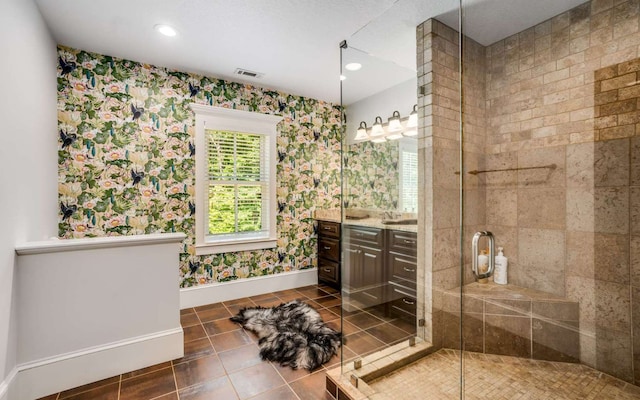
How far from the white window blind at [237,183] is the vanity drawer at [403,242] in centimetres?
173

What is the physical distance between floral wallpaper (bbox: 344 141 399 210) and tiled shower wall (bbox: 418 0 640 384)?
421 millimetres

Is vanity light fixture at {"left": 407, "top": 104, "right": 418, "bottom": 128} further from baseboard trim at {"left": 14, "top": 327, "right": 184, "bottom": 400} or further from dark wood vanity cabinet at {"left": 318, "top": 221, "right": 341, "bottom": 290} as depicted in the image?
baseboard trim at {"left": 14, "top": 327, "right": 184, "bottom": 400}

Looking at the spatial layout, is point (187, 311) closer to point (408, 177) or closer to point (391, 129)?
point (408, 177)

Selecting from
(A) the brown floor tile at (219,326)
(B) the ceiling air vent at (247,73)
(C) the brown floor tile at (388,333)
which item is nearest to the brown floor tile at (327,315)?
(C) the brown floor tile at (388,333)

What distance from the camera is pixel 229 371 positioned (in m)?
2.01

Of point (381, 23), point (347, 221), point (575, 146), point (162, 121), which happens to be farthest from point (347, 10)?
point (162, 121)

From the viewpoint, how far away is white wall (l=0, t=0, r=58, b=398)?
158 centimetres

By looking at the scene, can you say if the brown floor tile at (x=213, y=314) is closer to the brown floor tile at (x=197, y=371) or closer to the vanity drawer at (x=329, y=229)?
the brown floor tile at (x=197, y=371)

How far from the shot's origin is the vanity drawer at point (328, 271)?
3.69 meters

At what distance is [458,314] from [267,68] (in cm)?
285

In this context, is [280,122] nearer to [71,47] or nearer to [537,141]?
[71,47]

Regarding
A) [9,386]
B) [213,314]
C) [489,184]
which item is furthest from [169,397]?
[489,184]

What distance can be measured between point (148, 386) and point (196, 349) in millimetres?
461

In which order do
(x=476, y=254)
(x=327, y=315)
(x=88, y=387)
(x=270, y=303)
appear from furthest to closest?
(x=270, y=303)
(x=327, y=315)
(x=476, y=254)
(x=88, y=387)
